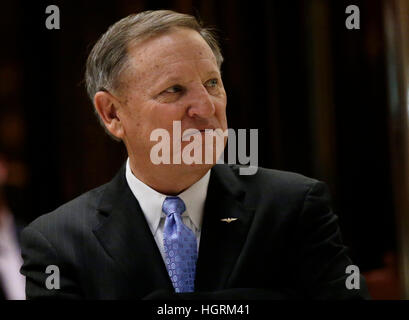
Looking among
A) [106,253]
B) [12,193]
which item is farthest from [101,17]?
[106,253]

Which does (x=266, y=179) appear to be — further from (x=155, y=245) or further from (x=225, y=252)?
(x=155, y=245)

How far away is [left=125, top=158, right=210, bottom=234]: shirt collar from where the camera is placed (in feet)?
4.71

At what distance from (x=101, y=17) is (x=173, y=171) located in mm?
569

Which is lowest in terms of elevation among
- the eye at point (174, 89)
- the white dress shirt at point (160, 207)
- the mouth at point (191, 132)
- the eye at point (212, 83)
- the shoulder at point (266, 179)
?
the white dress shirt at point (160, 207)

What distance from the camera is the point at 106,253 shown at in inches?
54.6

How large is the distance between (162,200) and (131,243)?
146 millimetres

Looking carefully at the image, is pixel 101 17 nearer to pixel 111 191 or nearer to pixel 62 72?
pixel 62 72

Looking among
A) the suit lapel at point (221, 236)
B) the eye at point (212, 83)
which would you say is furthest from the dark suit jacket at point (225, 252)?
the eye at point (212, 83)

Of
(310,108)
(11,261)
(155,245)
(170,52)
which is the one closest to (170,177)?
(155,245)

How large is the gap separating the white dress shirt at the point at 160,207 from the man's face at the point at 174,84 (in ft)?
0.49

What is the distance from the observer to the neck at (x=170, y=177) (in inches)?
55.5

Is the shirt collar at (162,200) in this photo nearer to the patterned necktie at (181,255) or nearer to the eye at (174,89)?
the patterned necktie at (181,255)

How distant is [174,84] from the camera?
52.8 inches

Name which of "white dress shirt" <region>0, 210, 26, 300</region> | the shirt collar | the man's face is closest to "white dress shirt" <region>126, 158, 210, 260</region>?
the shirt collar
